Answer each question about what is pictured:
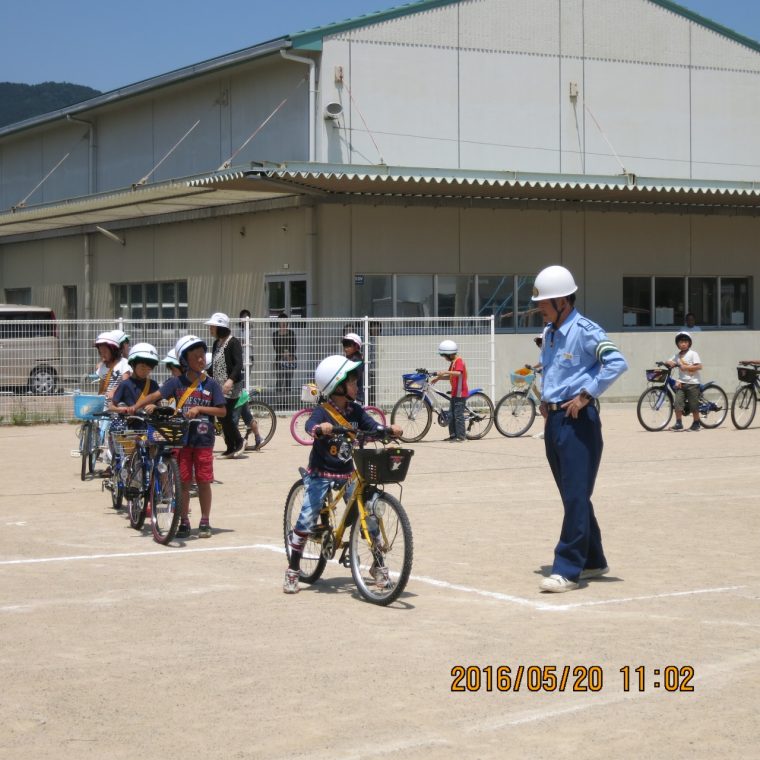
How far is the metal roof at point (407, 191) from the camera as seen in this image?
24266 millimetres

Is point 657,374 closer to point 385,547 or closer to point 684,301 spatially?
point 684,301

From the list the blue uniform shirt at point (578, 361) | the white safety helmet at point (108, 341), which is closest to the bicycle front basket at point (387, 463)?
the blue uniform shirt at point (578, 361)

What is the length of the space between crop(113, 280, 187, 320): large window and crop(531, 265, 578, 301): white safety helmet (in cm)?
2337

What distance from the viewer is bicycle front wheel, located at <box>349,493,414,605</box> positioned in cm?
799

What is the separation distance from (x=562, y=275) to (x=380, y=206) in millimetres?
18854

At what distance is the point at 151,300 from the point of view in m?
33.5

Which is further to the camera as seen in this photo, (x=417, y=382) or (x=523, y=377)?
(x=523, y=377)

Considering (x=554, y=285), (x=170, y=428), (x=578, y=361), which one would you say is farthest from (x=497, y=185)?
(x=578, y=361)

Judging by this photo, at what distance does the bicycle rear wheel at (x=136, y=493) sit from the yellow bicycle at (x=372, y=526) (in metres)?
3.02

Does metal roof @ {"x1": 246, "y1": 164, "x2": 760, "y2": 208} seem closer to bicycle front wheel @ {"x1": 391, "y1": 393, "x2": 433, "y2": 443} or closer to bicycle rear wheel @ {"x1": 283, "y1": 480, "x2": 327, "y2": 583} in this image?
bicycle front wheel @ {"x1": 391, "y1": 393, "x2": 433, "y2": 443}

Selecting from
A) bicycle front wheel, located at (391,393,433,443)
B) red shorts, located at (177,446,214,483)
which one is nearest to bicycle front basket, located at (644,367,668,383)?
bicycle front wheel, located at (391,393,433,443)

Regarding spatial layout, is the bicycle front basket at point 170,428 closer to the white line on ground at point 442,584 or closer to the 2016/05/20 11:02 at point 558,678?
the white line on ground at point 442,584

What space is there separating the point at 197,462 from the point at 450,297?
18005mm

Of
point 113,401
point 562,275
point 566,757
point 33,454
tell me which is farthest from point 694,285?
point 566,757
